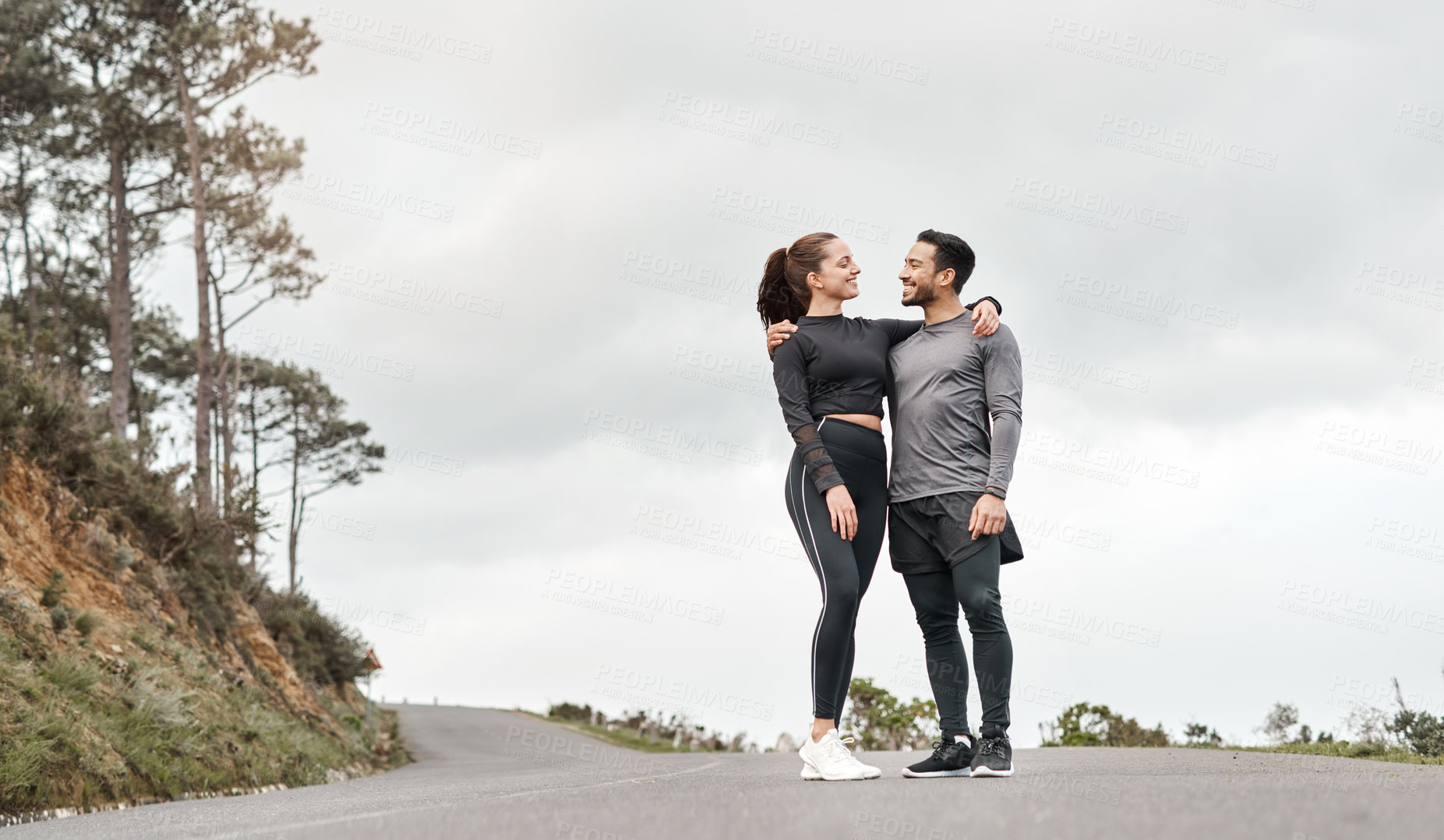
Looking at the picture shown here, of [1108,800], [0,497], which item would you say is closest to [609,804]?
[1108,800]

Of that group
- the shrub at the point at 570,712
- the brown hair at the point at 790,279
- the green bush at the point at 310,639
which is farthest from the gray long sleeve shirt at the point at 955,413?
the shrub at the point at 570,712

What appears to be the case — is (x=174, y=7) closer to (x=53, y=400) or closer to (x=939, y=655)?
(x=53, y=400)

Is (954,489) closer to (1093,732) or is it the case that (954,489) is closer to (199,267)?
(1093,732)

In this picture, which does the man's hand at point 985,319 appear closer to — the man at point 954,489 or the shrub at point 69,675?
the man at point 954,489

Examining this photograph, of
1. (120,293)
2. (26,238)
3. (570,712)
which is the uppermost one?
(26,238)

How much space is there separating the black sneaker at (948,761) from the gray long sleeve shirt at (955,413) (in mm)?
1134

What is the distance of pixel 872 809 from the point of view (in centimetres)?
312

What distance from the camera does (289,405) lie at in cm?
3925

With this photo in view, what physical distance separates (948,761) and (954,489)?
48.3 inches

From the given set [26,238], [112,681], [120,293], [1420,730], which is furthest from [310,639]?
[1420,730]

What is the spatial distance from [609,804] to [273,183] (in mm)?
23763

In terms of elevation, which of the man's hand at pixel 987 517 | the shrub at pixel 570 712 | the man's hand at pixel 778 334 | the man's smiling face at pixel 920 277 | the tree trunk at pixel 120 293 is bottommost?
the shrub at pixel 570 712

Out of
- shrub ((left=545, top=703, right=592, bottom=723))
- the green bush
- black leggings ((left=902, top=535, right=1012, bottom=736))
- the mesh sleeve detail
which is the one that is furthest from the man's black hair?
shrub ((left=545, top=703, right=592, bottom=723))

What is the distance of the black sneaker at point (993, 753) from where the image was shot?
4.86 meters
